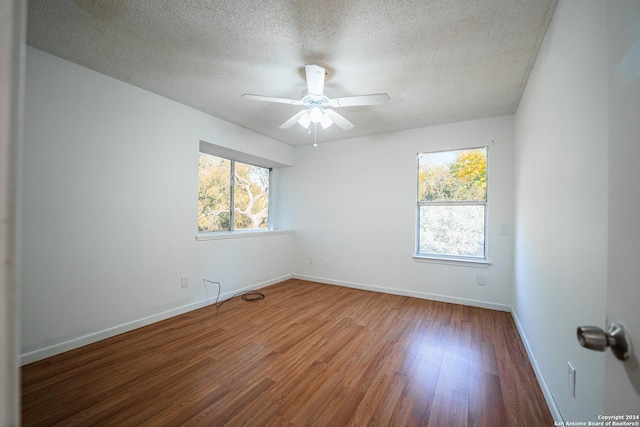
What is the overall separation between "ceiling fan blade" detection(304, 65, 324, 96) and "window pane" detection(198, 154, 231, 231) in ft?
6.60

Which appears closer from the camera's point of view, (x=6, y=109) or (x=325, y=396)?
(x=6, y=109)

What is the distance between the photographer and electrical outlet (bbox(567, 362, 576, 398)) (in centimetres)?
123

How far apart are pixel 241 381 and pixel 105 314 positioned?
1.53 metres

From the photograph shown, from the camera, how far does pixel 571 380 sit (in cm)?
126

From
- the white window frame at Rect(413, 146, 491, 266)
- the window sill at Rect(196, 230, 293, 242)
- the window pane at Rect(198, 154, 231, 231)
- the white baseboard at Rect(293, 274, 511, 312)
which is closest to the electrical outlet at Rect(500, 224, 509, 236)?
the white window frame at Rect(413, 146, 491, 266)

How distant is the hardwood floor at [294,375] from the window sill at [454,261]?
0.66m

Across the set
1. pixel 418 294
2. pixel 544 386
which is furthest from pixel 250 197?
pixel 544 386

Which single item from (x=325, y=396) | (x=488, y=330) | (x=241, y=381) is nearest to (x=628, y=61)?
(x=325, y=396)

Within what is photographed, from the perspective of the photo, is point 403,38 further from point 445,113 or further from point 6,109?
point 6,109

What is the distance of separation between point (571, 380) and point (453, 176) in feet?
8.52

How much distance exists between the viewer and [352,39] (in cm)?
183

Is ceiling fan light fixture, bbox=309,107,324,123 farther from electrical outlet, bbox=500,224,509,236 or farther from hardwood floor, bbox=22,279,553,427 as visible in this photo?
electrical outlet, bbox=500,224,509,236

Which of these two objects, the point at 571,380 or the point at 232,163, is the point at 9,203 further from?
the point at 232,163

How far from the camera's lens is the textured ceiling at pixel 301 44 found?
1.59 meters
